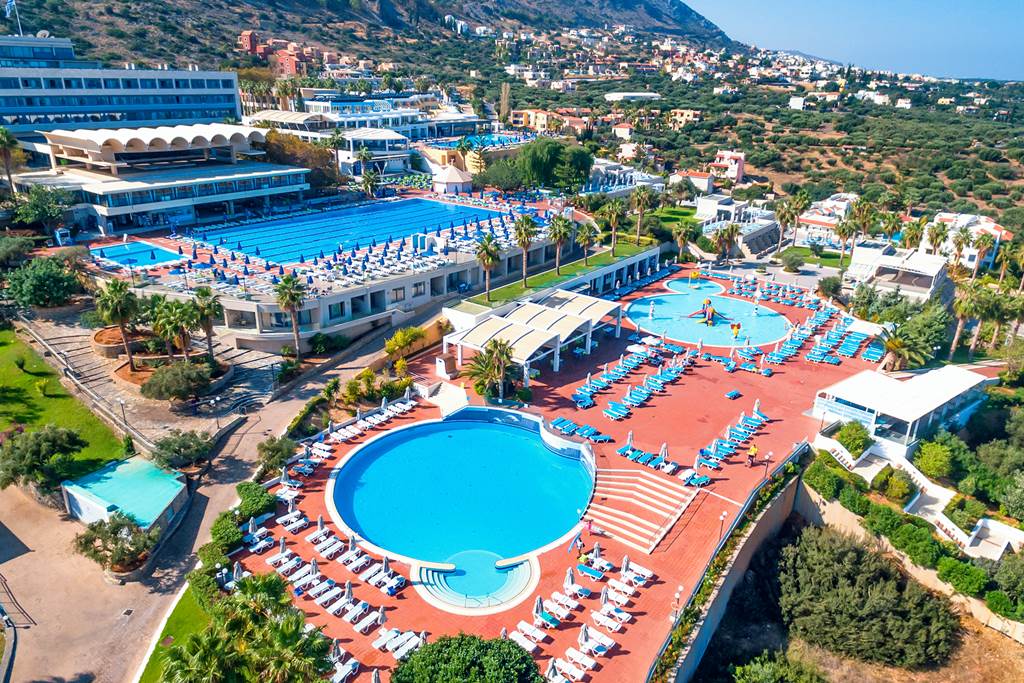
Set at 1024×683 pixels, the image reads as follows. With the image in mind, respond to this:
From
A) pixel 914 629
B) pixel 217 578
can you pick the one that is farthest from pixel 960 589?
pixel 217 578

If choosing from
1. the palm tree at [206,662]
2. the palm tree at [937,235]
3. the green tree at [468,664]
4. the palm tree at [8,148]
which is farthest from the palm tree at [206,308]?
the palm tree at [937,235]

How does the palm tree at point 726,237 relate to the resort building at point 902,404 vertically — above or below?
above

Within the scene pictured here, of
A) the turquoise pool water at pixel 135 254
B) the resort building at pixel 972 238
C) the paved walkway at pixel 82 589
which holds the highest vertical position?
the resort building at pixel 972 238

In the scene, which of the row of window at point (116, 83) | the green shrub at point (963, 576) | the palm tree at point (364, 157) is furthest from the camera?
the palm tree at point (364, 157)

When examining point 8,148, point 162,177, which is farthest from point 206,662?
point 162,177

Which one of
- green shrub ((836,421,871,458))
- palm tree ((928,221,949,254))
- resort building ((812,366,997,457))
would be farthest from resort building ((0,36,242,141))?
palm tree ((928,221,949,254))

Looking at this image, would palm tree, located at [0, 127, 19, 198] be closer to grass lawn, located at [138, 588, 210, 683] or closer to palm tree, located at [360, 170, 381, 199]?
palm tree, located at [360, 170, 381, 199]

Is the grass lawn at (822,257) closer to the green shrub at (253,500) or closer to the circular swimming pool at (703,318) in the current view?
the circular swimming pool at (703,318)
